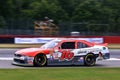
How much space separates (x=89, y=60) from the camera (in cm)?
1900

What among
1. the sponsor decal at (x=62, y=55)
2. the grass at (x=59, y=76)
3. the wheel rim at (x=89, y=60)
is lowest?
the grass at (x=59, y=76)

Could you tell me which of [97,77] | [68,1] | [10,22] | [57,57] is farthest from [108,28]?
[97,77]

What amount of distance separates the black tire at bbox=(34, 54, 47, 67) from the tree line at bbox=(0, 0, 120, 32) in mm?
34123

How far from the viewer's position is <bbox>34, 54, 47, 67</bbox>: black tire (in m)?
17.9

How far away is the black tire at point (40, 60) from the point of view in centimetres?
1792

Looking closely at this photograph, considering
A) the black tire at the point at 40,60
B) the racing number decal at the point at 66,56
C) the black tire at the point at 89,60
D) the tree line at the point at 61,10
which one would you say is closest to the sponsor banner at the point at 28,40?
the tree line at the point at 61,10

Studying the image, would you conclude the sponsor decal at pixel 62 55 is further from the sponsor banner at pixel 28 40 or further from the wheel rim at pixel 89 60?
the sponsor banner at pixel 28 40

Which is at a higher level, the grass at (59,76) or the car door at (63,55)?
the car door at (63,55)

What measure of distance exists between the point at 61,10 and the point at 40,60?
1599 inches

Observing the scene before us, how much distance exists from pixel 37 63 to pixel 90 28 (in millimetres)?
25555

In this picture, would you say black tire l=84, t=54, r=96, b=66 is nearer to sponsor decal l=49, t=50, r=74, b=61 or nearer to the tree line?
sponsor decal l=49, t=50, r=74, b=61

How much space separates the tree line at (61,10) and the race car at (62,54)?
33101mm

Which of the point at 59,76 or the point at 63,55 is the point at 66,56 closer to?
the point at 63,55

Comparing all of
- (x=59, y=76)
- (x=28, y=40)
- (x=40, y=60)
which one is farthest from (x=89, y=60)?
(x=28, y=40)
